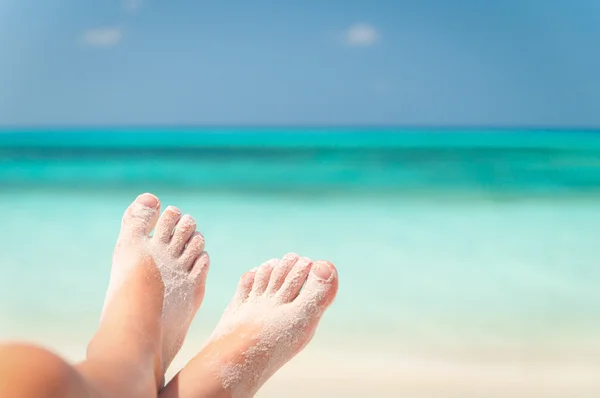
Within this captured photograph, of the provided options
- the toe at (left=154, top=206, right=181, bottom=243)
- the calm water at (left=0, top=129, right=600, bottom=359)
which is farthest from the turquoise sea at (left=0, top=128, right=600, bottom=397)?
the toe at (left=154, top=206, right=181, bottom=243)

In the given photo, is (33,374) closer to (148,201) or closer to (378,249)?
(148,201)

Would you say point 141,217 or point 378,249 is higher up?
point 378,249

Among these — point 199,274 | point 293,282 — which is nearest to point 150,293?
point 199,274

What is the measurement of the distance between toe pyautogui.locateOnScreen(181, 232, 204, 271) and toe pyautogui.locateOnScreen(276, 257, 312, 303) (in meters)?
0.21

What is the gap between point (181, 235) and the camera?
1394 mm

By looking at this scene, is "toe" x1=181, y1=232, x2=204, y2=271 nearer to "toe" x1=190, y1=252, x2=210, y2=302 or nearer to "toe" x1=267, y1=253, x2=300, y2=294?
"toe" x1=190, y1=252, x2=210, y2=302

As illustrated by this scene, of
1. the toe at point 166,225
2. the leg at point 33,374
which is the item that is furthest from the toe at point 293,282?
the leg at point 33,374

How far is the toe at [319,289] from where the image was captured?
123 centimetres

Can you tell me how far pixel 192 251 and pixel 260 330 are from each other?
0.29 m

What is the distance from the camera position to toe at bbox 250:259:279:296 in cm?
131

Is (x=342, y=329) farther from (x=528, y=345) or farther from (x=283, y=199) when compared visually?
(x=283, y=199)

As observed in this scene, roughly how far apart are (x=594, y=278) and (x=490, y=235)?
79 centimetres

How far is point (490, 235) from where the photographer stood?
301 centimetres

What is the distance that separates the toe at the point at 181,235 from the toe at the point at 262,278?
0.57 feet
